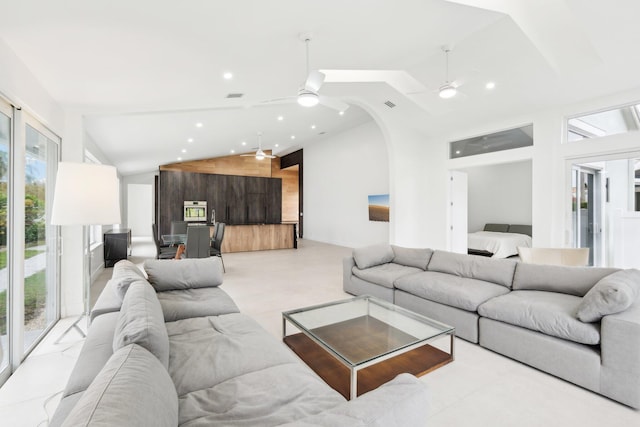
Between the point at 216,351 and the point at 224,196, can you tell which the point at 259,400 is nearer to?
the point at 216,351

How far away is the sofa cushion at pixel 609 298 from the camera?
6.67ft

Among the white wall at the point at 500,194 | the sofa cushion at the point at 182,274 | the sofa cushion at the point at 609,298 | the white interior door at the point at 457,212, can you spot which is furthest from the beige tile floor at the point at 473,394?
the white wall at the point at 500,194

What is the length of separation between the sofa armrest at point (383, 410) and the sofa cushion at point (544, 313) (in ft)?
6.49

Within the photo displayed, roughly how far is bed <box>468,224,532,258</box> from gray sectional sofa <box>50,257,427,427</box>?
6.84 metres

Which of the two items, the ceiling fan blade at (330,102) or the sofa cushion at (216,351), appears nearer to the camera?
the sofa cushion at (216,351)

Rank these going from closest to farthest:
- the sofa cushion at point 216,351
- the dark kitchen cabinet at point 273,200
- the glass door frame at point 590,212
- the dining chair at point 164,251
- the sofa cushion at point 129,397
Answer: the sofa cushion at point 129,397 → the sofa cushion at point 216,351 → the glass door frame at point 590,212 → the dining chair at point 164,251 → the dark kitchen cabinet at point 273,200

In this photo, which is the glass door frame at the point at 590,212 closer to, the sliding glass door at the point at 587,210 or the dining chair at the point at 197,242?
the sliding glass door at the point at 587,210

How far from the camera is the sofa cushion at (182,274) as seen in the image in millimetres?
2945

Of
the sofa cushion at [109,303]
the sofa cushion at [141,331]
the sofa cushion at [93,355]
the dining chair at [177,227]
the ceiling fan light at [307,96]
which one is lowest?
the sofa cushion at [93,355]

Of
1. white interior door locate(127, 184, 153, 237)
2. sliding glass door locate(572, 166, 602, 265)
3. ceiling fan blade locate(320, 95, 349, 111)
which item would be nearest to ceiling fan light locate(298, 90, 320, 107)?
ceiling fan blade locate(320, 95, 349, 111)

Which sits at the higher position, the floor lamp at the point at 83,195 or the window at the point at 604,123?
the window at the point at 604,123

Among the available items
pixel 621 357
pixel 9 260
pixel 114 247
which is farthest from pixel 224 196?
pixel 621 357

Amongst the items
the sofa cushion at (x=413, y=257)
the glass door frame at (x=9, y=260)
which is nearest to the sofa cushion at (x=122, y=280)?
the glass door frame at (x=9, y=260)

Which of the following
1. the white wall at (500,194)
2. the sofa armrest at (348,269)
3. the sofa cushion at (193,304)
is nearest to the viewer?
the sofa cushion at (193,304)
